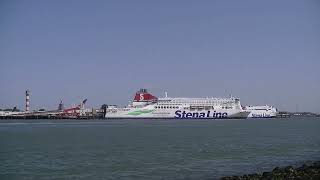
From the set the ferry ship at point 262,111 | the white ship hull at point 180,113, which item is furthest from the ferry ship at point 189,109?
the ferry ship at point 262,111

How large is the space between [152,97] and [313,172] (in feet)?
297

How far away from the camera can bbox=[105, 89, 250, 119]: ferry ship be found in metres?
95.1

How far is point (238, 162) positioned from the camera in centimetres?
2083

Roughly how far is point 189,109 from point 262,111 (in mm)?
24393

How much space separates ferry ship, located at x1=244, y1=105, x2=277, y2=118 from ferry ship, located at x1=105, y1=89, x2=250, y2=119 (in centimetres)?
836

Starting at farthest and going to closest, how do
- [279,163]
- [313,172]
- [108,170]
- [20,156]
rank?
1. [20,156]
2. [279,163]
3. [108,170]
4. [313,172]

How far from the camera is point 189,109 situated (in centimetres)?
9525

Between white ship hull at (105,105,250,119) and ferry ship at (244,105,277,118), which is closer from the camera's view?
white ship hull at (105,105,250,119)

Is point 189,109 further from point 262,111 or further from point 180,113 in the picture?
point 262,111

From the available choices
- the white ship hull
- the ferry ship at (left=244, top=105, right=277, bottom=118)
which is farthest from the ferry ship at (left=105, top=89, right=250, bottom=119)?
the ferry ship at (left=244, top=105, right=277, bottom=118)

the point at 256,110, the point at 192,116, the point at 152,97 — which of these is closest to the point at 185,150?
the point at 192,116

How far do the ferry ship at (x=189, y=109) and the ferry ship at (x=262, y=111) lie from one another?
8363 millimetres

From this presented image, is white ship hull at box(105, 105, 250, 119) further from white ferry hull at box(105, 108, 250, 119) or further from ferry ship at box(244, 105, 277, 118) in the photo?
ferry ship at box(244, 105, 277, 118)

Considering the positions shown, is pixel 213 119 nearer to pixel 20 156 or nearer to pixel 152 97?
pixel 152 97
